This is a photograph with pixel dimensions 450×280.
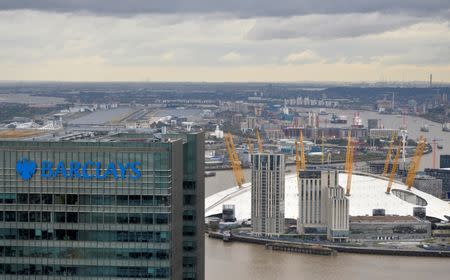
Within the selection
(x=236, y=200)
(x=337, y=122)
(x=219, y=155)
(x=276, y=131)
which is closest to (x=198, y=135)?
(x=236, y=200)

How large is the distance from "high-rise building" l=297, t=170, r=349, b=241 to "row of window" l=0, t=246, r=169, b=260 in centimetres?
2545

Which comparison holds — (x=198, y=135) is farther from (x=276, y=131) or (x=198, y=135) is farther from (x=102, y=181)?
(x=276, y=131)

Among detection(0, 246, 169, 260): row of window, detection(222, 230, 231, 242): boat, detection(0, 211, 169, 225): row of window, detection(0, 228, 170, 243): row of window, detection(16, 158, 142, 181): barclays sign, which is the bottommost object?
detection(222, 230, 231, 242): boat

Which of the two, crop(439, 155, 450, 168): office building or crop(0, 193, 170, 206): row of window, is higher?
crop(0, 193, 170, 206): row of window

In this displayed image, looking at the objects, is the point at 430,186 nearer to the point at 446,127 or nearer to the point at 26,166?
the point at 26,166

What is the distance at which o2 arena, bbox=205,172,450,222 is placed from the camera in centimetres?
4284

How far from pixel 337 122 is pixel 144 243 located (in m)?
97.4

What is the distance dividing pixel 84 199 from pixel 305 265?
64.7 ft

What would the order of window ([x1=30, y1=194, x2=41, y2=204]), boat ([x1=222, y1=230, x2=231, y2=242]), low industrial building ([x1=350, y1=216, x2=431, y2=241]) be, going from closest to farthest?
window ([x1=30, y1=194, x2=41, y2=204]) → boat ([x1=222, y1=230, x2=231, y2=242]) → low industrial building ([x1=350, y1=216, x2=431, y2=241])

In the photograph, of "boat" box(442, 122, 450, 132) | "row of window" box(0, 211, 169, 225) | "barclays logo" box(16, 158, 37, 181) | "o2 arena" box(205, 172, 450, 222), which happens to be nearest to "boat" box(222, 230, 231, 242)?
"o2 arena" box(205, 172, 450, 222)

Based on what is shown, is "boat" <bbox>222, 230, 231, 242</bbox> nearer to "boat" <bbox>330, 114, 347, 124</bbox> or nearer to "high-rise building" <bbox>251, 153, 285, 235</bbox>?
"high-rise building" <bbox>251, 153, 285, 235</bbox>

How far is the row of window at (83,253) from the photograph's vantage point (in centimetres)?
1307

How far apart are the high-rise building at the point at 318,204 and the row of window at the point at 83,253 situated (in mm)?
25452

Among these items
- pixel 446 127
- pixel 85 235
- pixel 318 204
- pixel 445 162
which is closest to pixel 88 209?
pixel 85 235
